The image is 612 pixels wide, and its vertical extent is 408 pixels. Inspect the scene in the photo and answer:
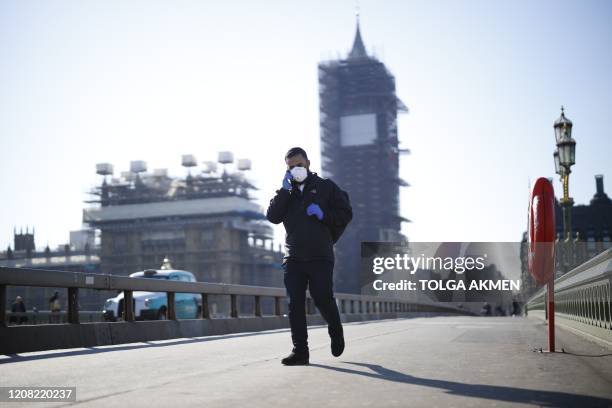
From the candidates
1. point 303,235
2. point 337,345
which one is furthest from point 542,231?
point 303,235

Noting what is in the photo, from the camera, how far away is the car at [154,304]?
73.5 feet

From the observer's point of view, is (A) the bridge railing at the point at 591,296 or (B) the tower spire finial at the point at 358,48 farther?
(B) the tower spire finial at the point at 358,48

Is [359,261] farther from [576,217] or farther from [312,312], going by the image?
[312,312]

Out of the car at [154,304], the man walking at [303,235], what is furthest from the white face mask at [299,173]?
the car at [154,304]

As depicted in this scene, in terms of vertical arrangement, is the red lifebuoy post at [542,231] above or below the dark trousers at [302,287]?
above

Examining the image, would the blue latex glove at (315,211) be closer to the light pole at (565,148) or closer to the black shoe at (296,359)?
the black shoe at (296,359)

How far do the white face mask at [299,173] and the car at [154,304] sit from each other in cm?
1422

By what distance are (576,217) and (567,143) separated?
123 m

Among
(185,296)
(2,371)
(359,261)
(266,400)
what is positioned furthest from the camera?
(359,261)

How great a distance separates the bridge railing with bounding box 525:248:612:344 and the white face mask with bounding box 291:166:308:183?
9.54 ft

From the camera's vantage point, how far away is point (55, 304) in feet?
96.0

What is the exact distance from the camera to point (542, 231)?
7688 millimetres

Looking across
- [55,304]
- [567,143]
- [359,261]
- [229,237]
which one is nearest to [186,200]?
[229,237]

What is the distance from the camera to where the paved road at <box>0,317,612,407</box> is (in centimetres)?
450
